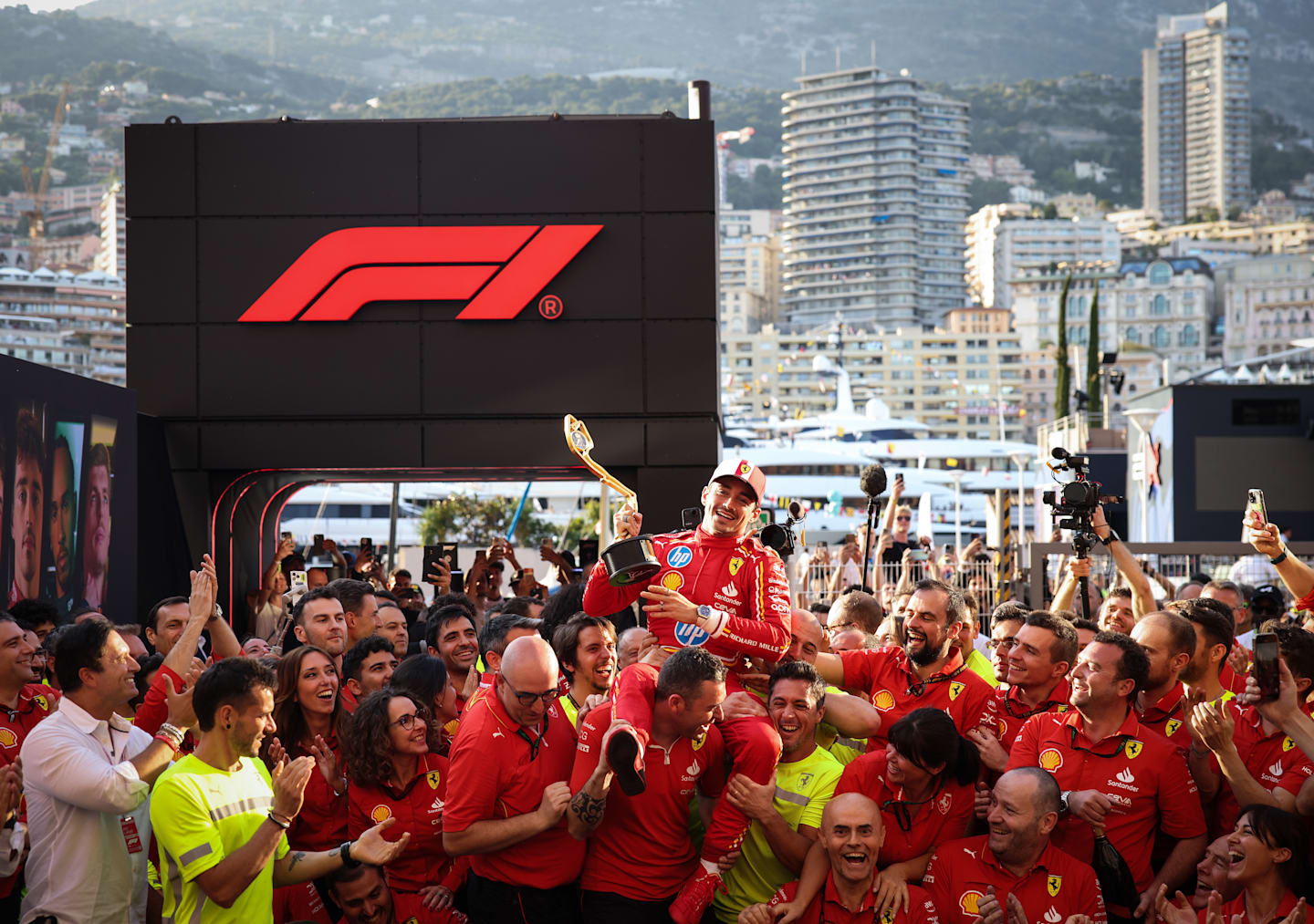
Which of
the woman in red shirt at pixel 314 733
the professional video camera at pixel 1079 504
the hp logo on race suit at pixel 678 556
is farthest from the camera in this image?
the professional video camera at pixel 1079 504

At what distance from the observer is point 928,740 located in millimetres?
5309

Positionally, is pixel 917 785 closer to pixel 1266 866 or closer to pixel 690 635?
pixel 690 635

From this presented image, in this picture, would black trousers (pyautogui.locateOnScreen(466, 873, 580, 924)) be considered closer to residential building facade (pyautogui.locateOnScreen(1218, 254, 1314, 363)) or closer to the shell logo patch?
the shell logo patch

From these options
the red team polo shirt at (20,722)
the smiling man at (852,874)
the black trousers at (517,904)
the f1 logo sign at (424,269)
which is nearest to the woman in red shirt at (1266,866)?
the smiling man at (852,874)

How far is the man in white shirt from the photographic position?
5156mm

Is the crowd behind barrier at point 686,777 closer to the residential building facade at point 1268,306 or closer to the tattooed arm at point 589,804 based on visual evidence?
the tattooed arm at point 589,804

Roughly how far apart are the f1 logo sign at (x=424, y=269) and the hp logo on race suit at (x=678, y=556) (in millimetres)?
7690

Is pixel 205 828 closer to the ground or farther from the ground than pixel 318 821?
farther from the ground

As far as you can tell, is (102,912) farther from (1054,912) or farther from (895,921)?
(1054,912)

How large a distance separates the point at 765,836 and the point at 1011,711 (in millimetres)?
1437

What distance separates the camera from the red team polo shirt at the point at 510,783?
520 centimetres

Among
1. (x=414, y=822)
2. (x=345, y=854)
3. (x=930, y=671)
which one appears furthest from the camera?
(x=930, y=671)

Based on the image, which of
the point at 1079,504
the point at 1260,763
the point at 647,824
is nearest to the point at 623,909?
the point at 647,824

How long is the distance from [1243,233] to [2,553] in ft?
688
